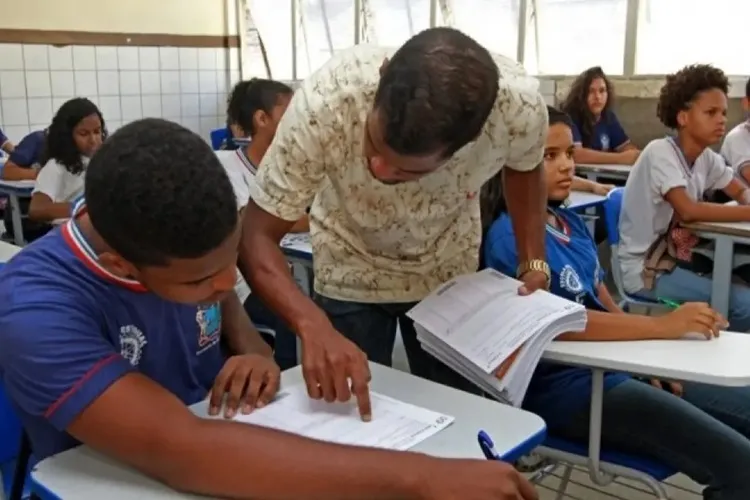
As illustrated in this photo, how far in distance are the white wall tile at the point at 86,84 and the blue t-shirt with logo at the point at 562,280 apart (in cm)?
517

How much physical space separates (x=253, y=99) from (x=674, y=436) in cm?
212

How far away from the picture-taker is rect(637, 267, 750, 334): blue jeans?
2.80 meters

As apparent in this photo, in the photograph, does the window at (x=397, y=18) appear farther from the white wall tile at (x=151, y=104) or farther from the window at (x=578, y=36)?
the white wall tile at (x=151, y=104)

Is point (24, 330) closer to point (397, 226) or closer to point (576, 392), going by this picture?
point (397, 226)

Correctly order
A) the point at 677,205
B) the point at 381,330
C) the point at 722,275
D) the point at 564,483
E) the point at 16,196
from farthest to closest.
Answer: the point at 16,196 → the point at 677,205 → the point at 722,275 → the point at 564,483 → the point at 381,330

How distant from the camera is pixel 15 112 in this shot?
5.91 m

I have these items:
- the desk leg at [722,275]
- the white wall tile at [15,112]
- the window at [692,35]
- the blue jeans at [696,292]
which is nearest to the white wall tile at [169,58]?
the white wall tile at [15,112]

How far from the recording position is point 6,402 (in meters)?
1.32

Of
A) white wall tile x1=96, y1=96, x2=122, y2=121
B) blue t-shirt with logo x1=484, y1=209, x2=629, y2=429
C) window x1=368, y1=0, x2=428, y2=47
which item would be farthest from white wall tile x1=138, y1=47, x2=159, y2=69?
blue t-shirt with logo x1=484, y1=209, x2=629, y2=429

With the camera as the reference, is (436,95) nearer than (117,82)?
Yes

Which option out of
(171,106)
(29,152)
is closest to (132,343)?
(29,152)

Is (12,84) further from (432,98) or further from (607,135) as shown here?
(432,98)

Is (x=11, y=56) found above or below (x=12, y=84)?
above

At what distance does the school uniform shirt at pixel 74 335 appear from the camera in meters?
0.93
